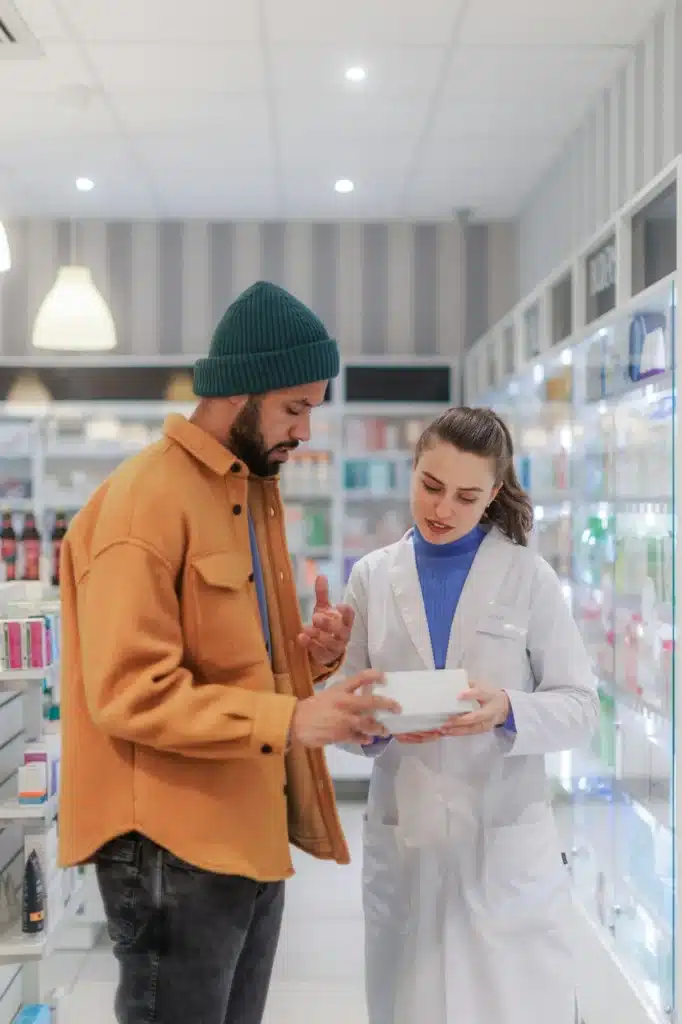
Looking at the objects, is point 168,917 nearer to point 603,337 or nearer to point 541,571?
point 541,571

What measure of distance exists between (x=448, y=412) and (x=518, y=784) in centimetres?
73

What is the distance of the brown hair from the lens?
2.09m

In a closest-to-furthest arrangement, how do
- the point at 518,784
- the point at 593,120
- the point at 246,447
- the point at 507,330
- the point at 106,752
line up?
1. the point at 106,752
2. the point at 246,447
3. the point at 518,784
4. the point at 593,120
5. the point at 507,330

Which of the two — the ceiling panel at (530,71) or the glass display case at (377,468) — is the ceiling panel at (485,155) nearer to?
the ceiling panel at (530,71)

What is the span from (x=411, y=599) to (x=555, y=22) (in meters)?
2.84

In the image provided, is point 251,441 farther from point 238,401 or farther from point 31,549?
point 31,549

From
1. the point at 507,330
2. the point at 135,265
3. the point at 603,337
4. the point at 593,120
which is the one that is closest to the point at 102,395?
the point at 135,265

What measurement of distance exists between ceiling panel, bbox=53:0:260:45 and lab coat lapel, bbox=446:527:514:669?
264 cm

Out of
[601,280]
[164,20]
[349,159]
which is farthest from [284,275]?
[601,280]

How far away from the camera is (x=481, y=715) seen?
6.13 ft

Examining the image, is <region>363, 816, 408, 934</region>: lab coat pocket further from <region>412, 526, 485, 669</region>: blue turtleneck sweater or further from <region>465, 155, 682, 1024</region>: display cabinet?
<region>465, 155, 682, 1024</region>: display cabinet

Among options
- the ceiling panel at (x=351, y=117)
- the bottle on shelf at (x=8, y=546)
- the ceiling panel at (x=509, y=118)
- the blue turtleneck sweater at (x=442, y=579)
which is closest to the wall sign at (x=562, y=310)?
the ceiling panel at (x=509, y=118)

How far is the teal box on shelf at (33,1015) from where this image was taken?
2818 millimetres

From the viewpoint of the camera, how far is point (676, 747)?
9.18 feet
